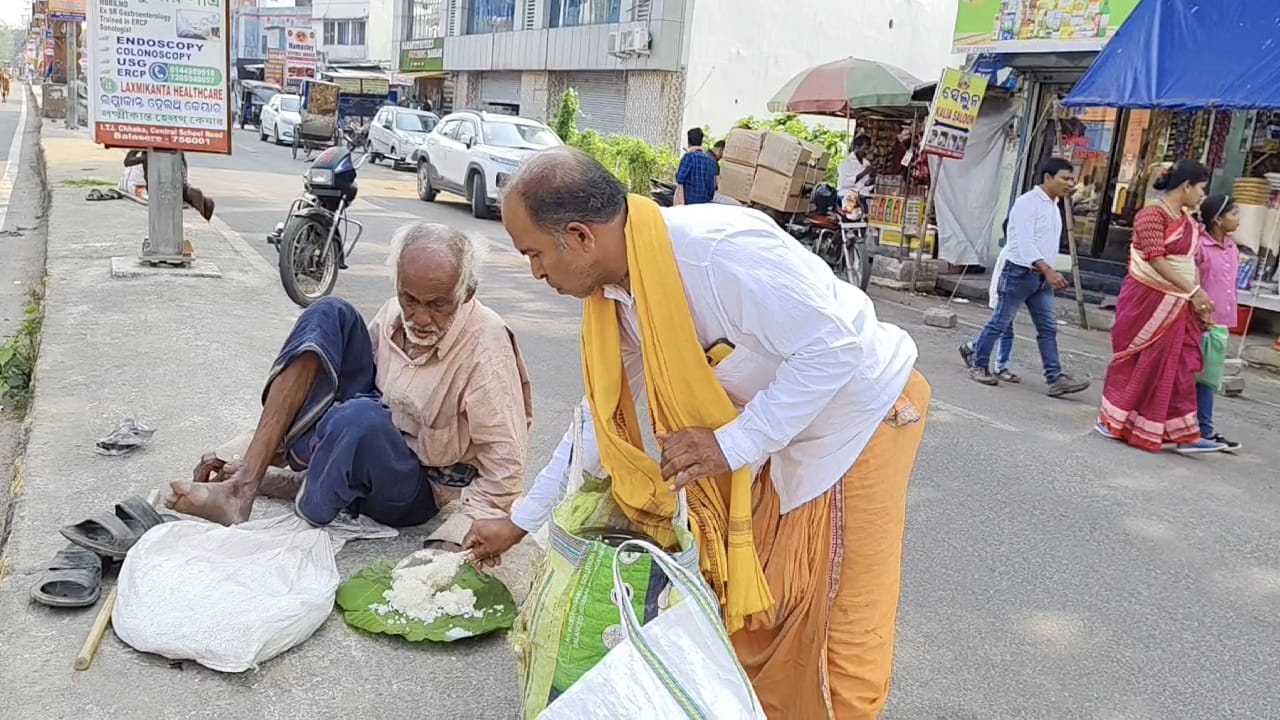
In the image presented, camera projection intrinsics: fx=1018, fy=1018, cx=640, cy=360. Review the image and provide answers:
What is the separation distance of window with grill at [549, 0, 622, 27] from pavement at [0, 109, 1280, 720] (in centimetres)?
1858

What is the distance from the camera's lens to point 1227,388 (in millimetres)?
7434

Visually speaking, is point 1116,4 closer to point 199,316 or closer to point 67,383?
point 199,316

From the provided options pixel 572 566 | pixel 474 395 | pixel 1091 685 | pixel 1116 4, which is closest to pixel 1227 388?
pixel 1116 4

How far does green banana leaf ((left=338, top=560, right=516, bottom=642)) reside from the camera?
268 cm

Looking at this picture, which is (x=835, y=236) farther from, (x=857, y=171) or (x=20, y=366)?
(x=20, y=366)

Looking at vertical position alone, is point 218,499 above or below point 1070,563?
above

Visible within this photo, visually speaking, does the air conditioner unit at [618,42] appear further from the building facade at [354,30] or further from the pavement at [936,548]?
the building facade at [354,30]

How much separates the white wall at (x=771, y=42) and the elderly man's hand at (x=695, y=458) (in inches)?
826

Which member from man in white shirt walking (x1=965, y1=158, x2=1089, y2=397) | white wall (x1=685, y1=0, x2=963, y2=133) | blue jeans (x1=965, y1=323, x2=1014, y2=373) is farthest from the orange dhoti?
white wall (x1=685, y1=0, x2=963, y2=133)

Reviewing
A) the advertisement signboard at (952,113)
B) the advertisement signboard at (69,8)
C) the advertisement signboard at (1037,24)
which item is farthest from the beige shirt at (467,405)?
the advertisement signboard at (69,8)

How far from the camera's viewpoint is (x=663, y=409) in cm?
205

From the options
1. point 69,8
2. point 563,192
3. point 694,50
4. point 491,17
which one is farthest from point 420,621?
point 491,17

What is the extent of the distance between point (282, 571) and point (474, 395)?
0.72 m

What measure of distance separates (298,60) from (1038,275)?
4137 cm
